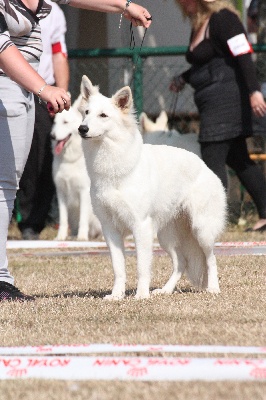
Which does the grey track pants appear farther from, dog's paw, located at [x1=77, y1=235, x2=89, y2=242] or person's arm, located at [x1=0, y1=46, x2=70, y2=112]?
dog's paw, located at [x1=77, y1=235, x2=89, y2=242]

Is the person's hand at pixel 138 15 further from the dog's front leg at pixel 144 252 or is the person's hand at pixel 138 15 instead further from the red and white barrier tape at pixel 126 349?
the red and white barrier tape at pixel 126 349

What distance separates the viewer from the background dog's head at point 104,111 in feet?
16.7

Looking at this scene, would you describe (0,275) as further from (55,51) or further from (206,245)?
(55,51)

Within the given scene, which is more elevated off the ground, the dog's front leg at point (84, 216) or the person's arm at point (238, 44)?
the person's arm at point (238, 44)

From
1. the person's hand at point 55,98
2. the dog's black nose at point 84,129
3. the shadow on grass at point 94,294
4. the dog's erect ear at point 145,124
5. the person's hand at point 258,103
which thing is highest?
the person's hand at point 55,98

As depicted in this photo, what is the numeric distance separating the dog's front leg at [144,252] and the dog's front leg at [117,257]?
0.34ft

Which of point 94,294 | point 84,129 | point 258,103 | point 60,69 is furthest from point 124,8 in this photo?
point 60,69

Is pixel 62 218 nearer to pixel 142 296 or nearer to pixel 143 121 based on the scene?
pixel 143 121

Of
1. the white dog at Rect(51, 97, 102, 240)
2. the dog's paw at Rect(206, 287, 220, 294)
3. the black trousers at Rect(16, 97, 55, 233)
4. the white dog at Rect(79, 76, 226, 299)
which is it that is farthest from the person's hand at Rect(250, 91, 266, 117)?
the dog's paw at Rect(206, 287, 220, 294)

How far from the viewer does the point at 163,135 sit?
9.59 meters

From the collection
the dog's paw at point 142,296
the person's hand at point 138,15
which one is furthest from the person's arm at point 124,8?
the dog's paw at point 142,296

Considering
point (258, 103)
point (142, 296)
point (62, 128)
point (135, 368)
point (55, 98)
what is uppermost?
point (55, 98)

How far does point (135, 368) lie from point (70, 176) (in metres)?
6.20

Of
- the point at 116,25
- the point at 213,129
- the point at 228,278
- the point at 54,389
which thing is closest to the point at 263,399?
the point at 54,389
